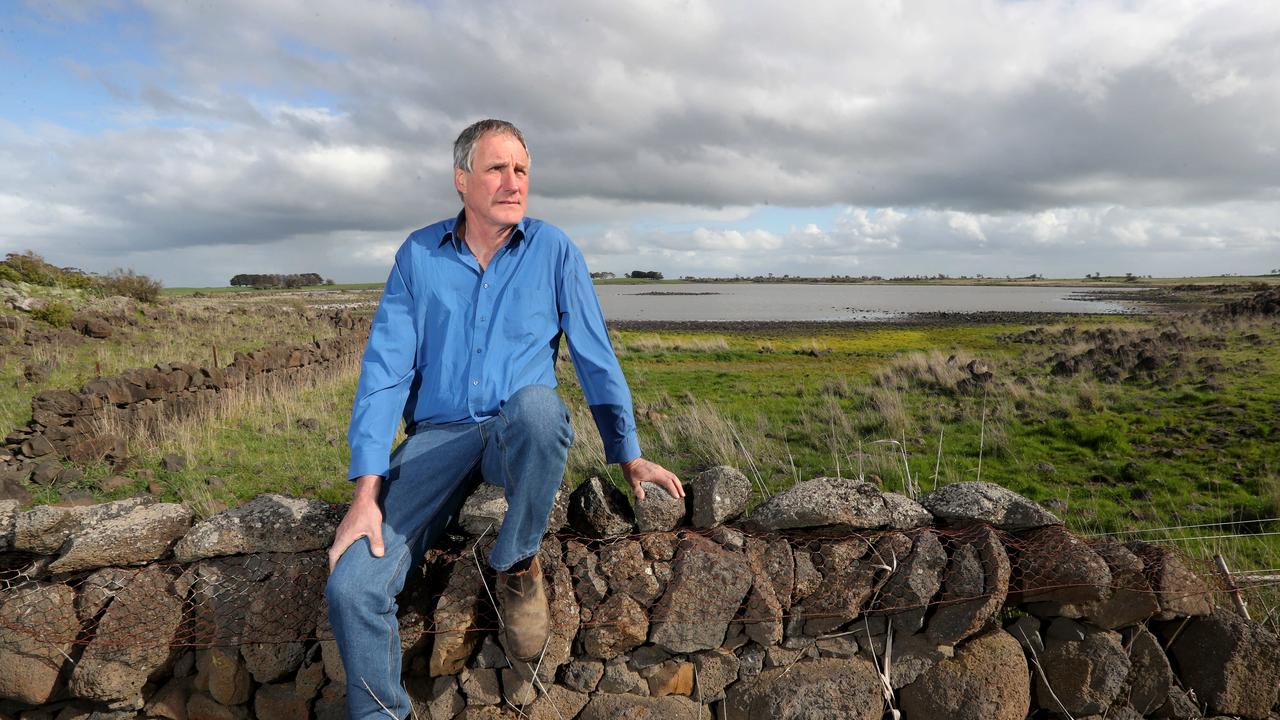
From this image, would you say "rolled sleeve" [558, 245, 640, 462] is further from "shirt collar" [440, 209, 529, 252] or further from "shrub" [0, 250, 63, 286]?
"shrub" [0, 250, 63, 286]

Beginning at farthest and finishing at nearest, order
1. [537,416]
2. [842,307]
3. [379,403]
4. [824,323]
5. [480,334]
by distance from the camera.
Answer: [842,307], [824,323], [480,334], [379,403], [537,416]

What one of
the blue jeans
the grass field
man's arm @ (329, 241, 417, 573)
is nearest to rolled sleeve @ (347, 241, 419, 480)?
man's arm @ (329, 241, 417, 573)

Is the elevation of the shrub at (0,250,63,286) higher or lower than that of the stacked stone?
higher

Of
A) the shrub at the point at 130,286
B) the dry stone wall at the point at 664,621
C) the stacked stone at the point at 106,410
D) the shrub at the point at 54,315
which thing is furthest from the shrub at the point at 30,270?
the dry stone wall at the point at 664,621

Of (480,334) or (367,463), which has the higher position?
(480,334)

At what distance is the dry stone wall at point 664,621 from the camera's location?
3.18 m

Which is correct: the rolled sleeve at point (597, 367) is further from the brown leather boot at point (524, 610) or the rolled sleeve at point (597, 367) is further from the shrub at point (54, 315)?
the shrub at point (54, 315)

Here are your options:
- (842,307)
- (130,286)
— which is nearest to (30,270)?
(130,286)

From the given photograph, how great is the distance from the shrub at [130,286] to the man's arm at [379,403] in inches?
1164

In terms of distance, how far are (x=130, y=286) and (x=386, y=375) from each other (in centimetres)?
3109

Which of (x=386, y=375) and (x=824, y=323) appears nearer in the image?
(x=386, y=375)

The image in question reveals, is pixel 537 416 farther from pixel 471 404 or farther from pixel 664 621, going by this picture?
pixel 664 621

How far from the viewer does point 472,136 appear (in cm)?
301

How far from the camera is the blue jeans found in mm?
2549
